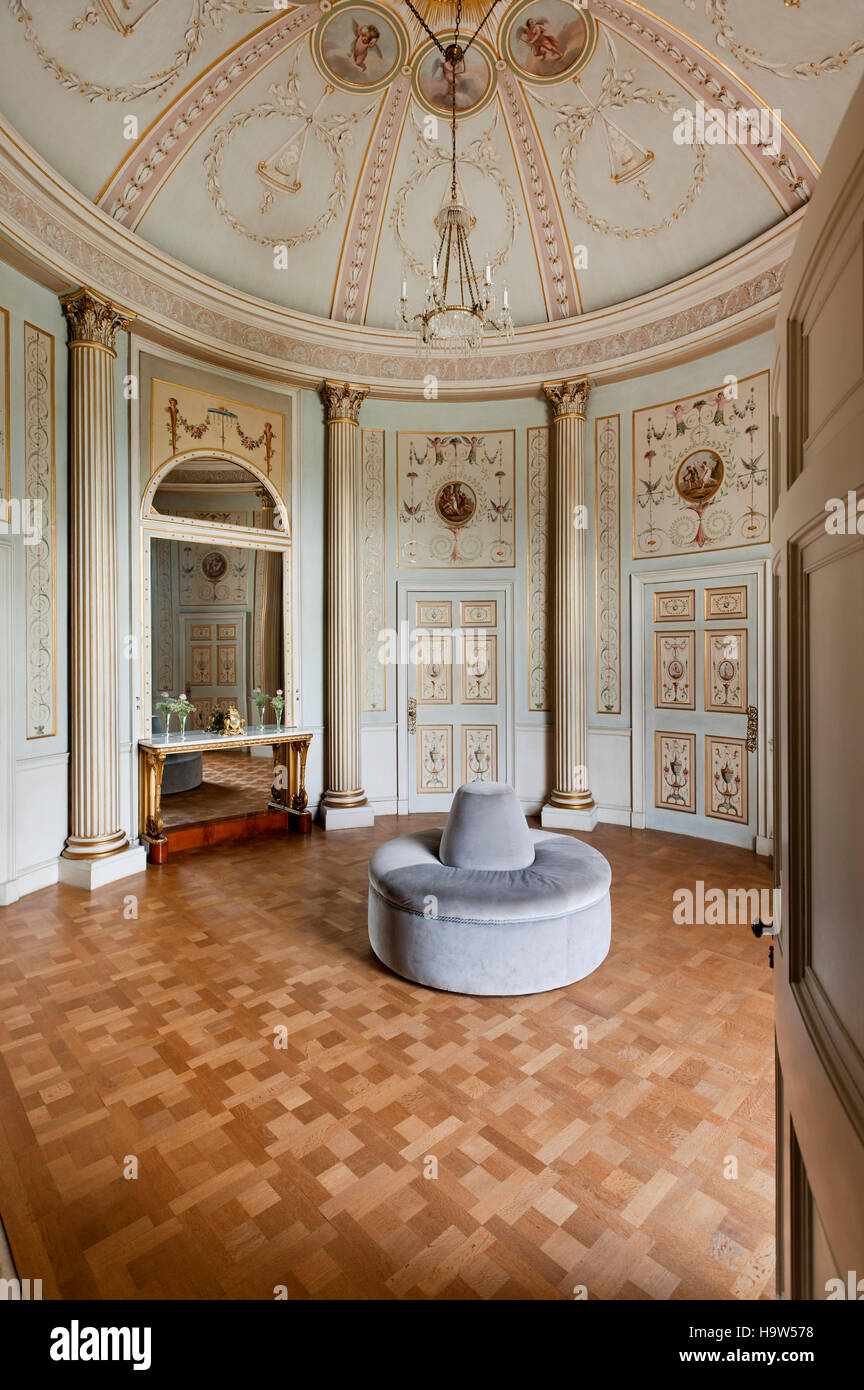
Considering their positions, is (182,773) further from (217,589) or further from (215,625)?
(217,589)

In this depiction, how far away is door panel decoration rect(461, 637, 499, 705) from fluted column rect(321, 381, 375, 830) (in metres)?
1.35

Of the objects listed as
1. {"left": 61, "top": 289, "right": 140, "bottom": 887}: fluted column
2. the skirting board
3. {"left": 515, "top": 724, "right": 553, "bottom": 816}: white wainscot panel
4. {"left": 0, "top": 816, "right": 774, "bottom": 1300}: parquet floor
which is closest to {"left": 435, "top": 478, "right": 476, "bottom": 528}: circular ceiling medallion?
{"left": 515, "top": 724, "right": 553, "bottom": 816}: white wainscot panel

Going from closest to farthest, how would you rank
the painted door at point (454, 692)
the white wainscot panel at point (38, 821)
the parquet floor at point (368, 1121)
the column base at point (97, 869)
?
1. the parquet floor at point (368, 1121)
2. the white wainscot panel at point (38, 821)
3. the column base at point (97, 869)
4. the painted door at point (454, 692)

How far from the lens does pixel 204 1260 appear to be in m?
2.09

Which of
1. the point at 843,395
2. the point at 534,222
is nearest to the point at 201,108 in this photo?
the point at 534,222

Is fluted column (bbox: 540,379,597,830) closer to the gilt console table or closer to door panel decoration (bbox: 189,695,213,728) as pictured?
the gilt console table

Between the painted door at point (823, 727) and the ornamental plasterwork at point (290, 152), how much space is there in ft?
21.6

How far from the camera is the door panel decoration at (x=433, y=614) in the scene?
7988mm

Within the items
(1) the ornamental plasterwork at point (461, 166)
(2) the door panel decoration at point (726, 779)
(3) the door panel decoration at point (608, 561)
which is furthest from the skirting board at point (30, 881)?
(1) the ornamental plasterwork at point (461, 166)

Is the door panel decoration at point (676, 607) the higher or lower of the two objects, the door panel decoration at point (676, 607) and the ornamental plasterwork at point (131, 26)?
the lower

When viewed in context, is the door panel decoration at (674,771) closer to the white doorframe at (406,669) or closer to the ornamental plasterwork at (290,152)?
the white doorframe at (406,669)

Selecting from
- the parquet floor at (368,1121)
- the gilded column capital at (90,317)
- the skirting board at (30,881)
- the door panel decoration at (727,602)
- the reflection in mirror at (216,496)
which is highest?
the gilded column capital at (90,317)

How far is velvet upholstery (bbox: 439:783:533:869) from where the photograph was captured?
4.01 meters

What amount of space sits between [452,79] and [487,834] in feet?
21.3
